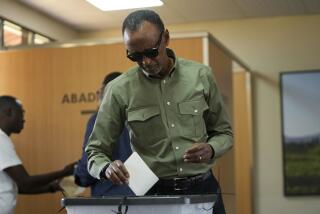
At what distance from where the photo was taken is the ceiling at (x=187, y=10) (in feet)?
21.1

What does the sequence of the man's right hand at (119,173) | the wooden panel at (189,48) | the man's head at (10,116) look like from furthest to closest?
the wooden panel at (189,48) < the man's head at (10,116) < the man's right hand at (119,173)

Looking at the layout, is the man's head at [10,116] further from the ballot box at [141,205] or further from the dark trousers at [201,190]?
the ballot box at [141,205]

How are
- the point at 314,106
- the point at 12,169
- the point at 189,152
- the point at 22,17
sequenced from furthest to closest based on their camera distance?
the point at 314,106
the point at 22,17
the point at 12,169
the point at 189,152

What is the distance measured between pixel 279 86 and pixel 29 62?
3286 mm

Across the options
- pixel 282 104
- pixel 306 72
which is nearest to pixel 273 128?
pixel 282 104

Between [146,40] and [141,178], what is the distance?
0.48m

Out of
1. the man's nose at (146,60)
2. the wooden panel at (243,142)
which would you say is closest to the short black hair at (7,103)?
the man's nose at (146,60)

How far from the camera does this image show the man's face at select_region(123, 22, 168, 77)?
2105 millimetres

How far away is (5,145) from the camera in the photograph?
393 cm

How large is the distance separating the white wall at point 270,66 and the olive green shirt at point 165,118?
5067mm

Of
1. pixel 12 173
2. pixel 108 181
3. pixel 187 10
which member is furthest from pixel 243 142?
pixel 108 181

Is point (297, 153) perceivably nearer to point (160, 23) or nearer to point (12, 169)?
point (12, 169)

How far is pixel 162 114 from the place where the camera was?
221 cm

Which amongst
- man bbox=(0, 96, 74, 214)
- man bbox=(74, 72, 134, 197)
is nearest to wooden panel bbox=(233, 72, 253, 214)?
man bbox=(0, 96, 74, 214)
